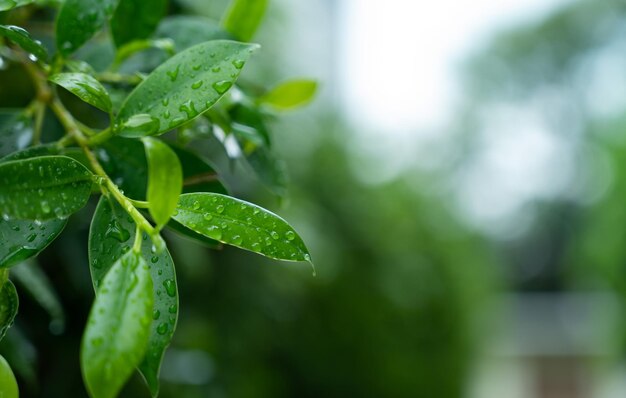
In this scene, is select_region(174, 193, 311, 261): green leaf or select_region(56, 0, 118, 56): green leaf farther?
select_region(56, 0, 118, 56): green leaf

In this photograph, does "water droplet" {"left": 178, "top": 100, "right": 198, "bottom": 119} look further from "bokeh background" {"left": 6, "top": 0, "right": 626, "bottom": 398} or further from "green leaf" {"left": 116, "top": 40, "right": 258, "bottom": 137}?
"bokeh background" {"left": 6, "top": 0, "right": 626, "bottom": 398}

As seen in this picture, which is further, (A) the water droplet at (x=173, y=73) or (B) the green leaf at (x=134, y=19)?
(B) the green leaf at (x=134, y=19)

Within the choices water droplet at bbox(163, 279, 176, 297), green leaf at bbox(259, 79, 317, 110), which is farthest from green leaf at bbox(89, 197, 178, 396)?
green leaf at bbox(259, 79, 317, 110)

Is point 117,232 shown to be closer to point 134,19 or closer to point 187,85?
point 187,85

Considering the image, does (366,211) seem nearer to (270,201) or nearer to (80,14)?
(270,201)

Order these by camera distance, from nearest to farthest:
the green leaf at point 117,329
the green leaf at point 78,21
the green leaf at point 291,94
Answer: the green leaf at point 117,329 → the green leaf at point 78,21 → the green leaf at point 291,94

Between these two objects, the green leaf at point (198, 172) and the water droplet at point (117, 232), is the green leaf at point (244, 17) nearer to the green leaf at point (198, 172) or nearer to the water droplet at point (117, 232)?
the green leaf at point (198, 172)

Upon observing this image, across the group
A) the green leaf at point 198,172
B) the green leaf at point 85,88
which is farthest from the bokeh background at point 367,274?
the green leaf at point 85,88
